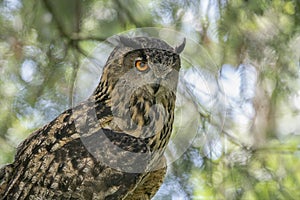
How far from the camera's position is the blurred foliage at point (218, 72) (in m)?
4.07

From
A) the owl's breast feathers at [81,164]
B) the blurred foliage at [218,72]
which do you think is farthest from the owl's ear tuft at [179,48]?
the blurred foliage at [218,72]

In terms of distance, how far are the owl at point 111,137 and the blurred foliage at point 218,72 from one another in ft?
2.00

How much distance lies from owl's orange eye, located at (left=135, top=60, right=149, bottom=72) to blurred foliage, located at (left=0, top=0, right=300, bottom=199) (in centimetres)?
76

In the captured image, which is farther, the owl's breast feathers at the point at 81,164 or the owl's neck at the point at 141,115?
the owl's neck at the point at 141,115

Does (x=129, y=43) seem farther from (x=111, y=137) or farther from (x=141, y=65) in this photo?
(x=111, y=137)

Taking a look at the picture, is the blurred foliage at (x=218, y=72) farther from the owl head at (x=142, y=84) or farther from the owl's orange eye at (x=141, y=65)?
the owl's orange eye at (x=141, y=65)

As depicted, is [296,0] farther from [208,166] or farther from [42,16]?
[42,16]

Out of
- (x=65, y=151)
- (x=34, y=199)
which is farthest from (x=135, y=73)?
(x=34, y=199)

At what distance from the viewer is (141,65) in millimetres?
3311

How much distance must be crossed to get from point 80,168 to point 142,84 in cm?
47

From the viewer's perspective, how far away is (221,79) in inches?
159

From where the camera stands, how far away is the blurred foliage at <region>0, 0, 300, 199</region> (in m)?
4.07

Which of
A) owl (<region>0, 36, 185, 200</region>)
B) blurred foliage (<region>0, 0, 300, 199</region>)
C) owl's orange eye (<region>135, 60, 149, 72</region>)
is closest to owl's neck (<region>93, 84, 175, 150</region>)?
owl (<region>0, 36, 185, 200</region>)

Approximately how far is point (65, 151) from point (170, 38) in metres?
0.85
